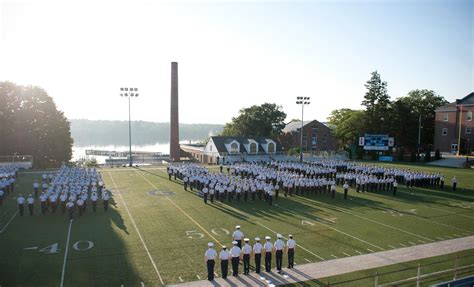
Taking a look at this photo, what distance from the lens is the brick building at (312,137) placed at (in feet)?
220

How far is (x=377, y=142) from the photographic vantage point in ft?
158

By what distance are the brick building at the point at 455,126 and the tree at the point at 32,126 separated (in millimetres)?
54280

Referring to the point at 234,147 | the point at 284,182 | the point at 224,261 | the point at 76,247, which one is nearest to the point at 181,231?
the point at 76,247

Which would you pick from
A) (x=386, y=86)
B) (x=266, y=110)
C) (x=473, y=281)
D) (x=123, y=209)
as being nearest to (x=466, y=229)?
(x=473, y=281)

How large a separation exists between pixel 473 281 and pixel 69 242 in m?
13.2

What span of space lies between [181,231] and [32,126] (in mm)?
33757

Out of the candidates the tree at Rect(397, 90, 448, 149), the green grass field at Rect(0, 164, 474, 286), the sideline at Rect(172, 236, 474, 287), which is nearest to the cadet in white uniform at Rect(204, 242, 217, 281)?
the sideline at Rect(172, 236, 474, 287)

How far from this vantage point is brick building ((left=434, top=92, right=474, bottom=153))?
171ft

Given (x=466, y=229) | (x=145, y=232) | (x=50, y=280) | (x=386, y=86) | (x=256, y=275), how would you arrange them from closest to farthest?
1. (x=50, y=280)
2. (x=256, y=275)
3. (x=145, y=232)
4. (x=466, y=229)
5. (x=386, y=86)

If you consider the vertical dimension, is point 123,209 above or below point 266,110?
below

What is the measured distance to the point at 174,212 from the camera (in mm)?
18203

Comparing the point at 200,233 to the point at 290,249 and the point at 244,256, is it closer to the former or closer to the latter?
the point at 244,256

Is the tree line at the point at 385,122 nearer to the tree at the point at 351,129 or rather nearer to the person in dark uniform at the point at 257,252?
the tree at the point at 351,129

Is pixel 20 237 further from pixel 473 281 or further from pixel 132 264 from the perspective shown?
pixel 473 281
